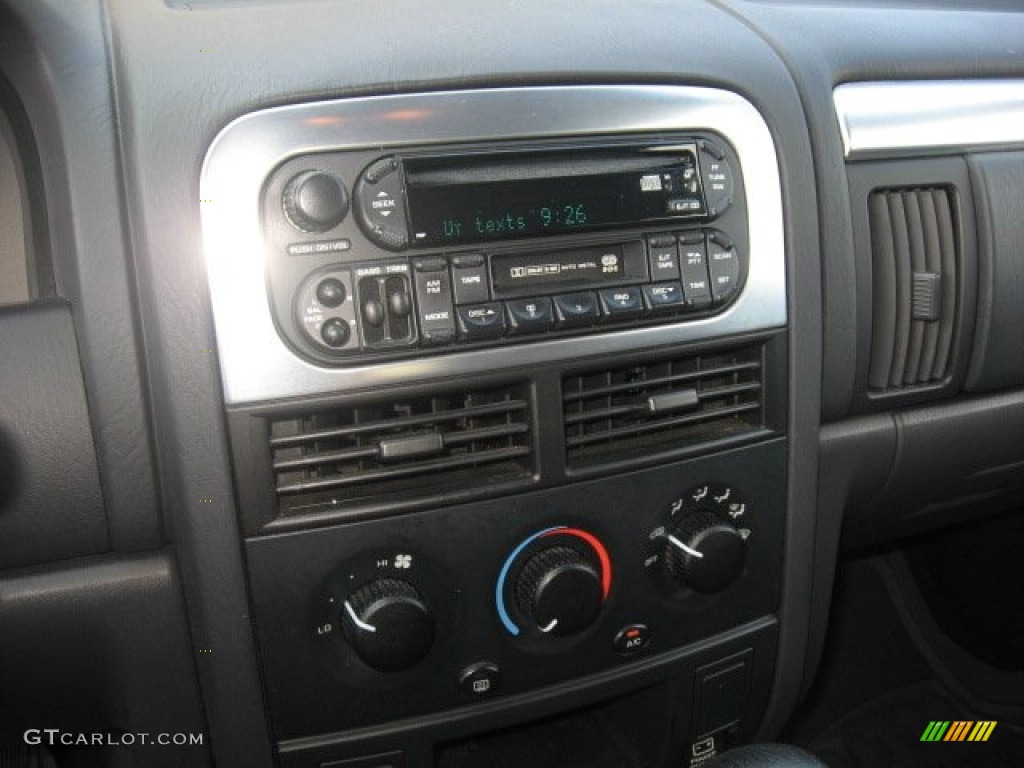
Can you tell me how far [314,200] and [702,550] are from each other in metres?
0.61

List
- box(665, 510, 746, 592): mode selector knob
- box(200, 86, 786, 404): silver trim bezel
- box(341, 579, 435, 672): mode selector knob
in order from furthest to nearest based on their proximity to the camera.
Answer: box(665, 510, 746, 592): mode selector knob < box(341, 579, 435, 672): mode selector knob < box(200, 86, 786, 404): silver trim bezel

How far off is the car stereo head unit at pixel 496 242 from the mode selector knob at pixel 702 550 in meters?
0.26

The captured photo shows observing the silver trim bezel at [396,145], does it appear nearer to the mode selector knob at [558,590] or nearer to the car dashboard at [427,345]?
the car dashboard at [427,345]

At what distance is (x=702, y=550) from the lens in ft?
3.95

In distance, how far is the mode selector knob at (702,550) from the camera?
3.95ft

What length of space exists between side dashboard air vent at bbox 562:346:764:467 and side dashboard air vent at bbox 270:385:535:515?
0.07 meters

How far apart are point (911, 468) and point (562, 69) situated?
32.2 inches

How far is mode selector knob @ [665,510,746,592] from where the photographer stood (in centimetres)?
120

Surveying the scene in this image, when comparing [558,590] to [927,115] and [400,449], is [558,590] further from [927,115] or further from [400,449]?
[927,115]

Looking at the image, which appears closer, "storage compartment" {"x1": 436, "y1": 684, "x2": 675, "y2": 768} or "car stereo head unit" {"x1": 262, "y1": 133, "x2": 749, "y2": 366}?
"car stereo head unit" {"x1": 262, "y1": 133, "x2": 749, "y2": 366}

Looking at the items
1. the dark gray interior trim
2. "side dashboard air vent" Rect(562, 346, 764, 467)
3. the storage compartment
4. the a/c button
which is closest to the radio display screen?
"side dashboard air vent" Rect(562, 346, 764, 467)

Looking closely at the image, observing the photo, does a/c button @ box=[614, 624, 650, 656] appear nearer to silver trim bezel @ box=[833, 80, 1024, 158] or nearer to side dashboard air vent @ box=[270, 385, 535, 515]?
side dashboard air vent @ box=[270, 385, 535, 515]

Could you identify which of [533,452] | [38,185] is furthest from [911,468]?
[38,185]

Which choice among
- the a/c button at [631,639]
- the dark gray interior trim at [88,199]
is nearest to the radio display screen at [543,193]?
the dark gray interior trim at [88,199]
